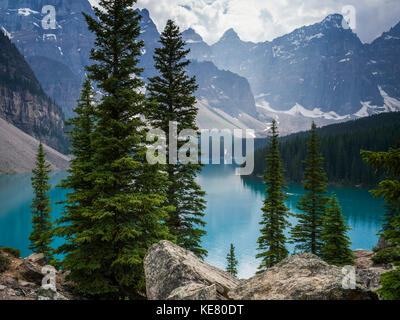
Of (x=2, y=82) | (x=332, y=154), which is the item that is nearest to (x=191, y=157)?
(x=332, y=154)

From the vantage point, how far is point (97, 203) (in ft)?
32.0

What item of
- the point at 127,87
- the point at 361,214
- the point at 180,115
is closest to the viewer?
the point at 127,87

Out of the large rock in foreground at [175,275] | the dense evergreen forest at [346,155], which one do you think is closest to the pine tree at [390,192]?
the large rock in foreground at [175,275]

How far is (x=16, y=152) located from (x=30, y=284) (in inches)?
6148

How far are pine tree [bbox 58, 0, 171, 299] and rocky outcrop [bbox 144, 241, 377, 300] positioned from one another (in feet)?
7.41

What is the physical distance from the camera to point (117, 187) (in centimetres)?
1082

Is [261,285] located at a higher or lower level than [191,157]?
lower

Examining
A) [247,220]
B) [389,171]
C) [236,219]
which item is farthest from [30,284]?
Result: [247,220]

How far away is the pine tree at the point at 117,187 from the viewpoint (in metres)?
9.85

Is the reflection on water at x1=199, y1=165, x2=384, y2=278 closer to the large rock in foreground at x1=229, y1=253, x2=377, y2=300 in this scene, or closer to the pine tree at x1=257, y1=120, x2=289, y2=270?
the pine tree at x1=257, y1=120, x2=289, y2=270

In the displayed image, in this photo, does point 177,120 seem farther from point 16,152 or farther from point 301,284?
point 16,152

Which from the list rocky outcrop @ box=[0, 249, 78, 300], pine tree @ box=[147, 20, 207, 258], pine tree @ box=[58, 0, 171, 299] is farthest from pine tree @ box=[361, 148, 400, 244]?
pine tree @ box=[147, 20, 207, 258]
